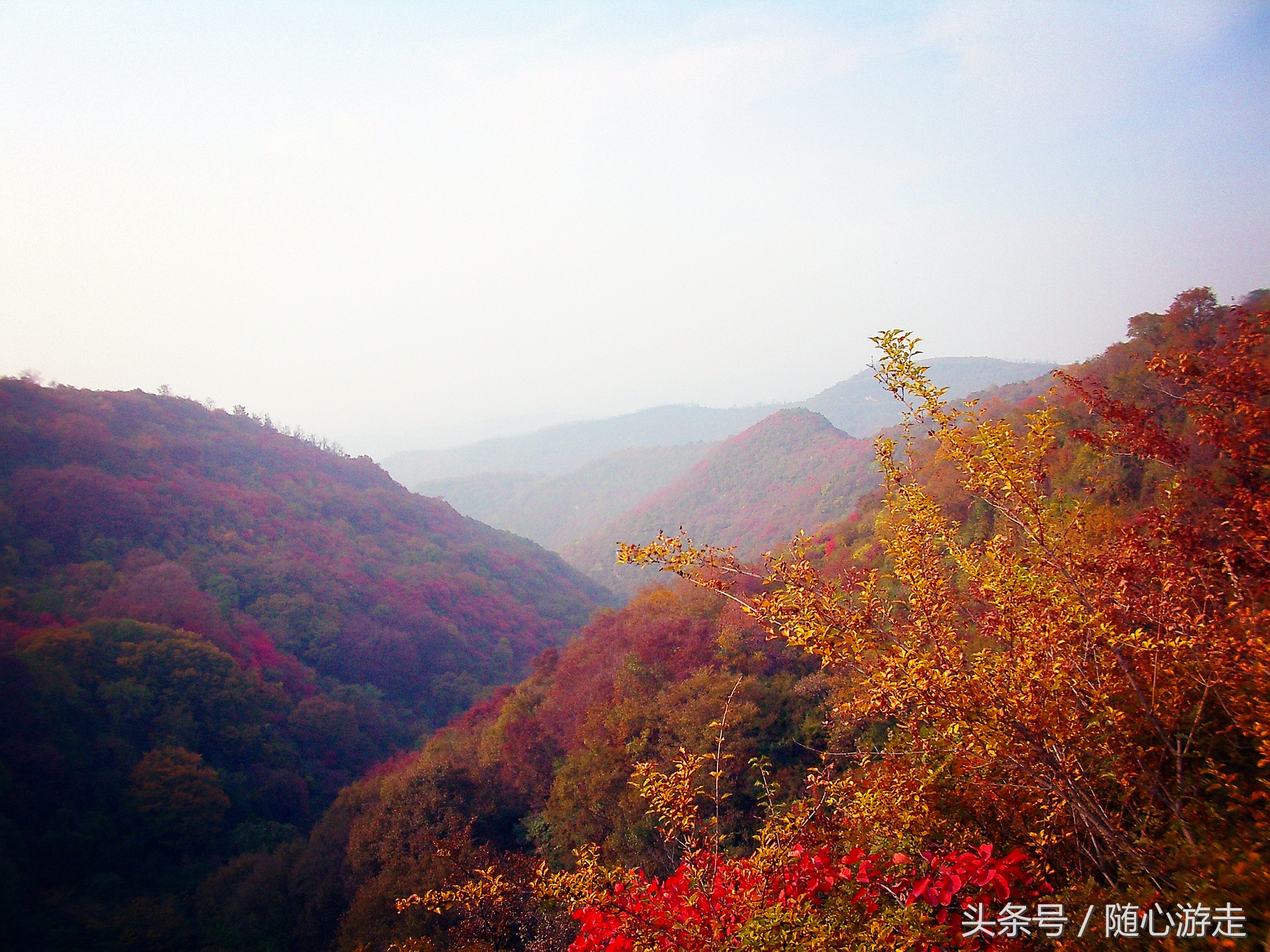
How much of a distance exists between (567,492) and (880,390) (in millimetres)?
83139

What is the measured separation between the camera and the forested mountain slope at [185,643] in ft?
52.0

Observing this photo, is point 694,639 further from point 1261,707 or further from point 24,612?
point 24,612

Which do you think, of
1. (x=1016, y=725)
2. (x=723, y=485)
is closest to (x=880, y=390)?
(x=723, y=485)

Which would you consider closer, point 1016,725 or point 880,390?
point 1016,725

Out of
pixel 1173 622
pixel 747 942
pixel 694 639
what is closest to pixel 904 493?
pixel 1173 622

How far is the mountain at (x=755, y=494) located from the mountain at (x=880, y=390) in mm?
48688

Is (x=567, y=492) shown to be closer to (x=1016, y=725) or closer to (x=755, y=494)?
(x=755, y=494)

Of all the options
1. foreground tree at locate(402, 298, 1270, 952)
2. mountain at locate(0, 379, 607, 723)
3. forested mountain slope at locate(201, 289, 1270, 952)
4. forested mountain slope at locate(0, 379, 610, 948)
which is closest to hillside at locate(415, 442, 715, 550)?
mountain at locate(0, 379, 607, 723)

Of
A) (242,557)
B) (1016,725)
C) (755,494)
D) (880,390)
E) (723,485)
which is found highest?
(880,390)

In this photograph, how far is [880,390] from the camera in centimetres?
14050

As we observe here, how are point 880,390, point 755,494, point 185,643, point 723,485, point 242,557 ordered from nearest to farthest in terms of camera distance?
1. point 185,643
2. point 242,557
3. point 755,494
4. point 723,485
5. point 880,390

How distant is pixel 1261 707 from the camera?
3.02 meters

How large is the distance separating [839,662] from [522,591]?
50.2m

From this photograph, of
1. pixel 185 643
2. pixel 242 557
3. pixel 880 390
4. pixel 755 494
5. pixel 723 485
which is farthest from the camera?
pixel 880 390
